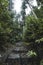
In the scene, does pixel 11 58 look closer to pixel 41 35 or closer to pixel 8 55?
pixel 8 55

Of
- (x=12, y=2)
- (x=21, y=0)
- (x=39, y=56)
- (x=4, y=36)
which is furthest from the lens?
(x=12, y=2)

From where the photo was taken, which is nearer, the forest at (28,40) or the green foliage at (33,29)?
the forest at (28,40)

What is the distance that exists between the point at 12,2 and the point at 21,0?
3.09 metres

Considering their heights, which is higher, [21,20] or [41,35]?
[41,35]

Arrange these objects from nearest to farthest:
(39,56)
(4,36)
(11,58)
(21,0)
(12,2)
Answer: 1. (4,36)
2. (39,56)
3. (11,58)
4. (21,0)
5. (12,2)

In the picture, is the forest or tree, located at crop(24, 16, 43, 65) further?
tree, located at crop(24, 16, 43, 65)

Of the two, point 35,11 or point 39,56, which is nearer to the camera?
point 39,56

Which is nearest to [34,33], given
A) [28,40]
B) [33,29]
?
[33,29]

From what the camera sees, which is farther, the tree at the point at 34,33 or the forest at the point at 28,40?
the tree at the point at 34,33

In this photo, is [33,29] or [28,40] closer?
[33,29]

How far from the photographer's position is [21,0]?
2569 centimetres

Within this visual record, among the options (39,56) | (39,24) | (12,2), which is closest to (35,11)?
(39,24)

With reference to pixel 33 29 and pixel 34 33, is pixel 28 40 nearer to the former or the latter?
pixel 34 33

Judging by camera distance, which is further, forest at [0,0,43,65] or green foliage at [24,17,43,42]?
green foliage at [24,17,43,42]
